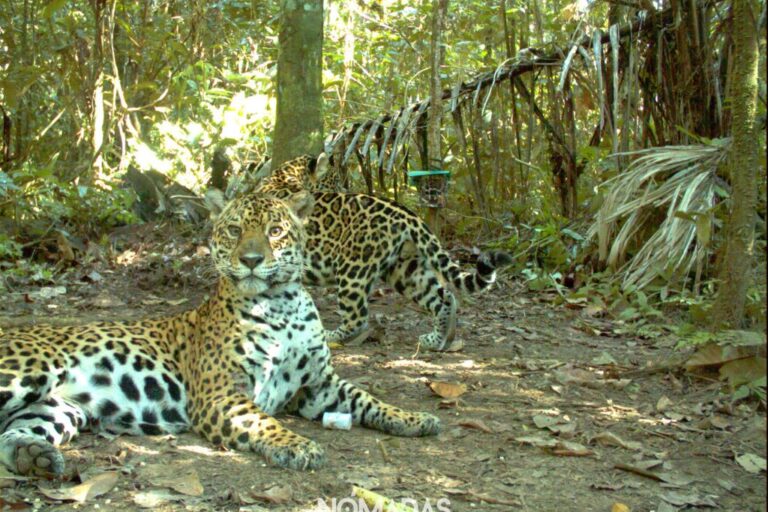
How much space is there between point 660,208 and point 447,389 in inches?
145

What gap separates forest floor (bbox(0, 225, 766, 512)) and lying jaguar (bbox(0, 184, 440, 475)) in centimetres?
18

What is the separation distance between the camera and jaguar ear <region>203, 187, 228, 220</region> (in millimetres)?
5848

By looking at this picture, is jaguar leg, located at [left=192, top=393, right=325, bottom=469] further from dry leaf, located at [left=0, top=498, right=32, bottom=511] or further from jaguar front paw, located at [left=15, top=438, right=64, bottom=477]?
dry leaf, located at [left=0, top=498, right=32, bottom=511]

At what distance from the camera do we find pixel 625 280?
27.1 feet

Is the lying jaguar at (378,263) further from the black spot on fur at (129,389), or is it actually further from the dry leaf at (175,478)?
the dry leaf at (175,478)

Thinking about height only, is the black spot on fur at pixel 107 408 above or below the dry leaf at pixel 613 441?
above

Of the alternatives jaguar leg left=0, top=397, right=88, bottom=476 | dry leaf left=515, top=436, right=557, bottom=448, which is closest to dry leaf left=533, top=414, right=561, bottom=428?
dry leaf left=515, top=436, right=557, bottom=448

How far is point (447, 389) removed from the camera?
609cm

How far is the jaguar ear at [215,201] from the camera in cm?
585

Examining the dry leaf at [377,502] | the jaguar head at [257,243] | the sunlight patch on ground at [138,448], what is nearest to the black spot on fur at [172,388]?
the sunlight patch on ground at [138,448]

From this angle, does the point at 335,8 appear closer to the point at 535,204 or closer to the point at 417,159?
the point at 417,159

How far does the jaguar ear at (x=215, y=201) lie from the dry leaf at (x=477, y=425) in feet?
7.46

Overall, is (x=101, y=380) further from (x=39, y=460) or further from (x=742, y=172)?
(x=742, y=172)

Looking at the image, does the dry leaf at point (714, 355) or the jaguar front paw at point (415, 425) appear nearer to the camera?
the jaguar front paw at point (415, 425)
